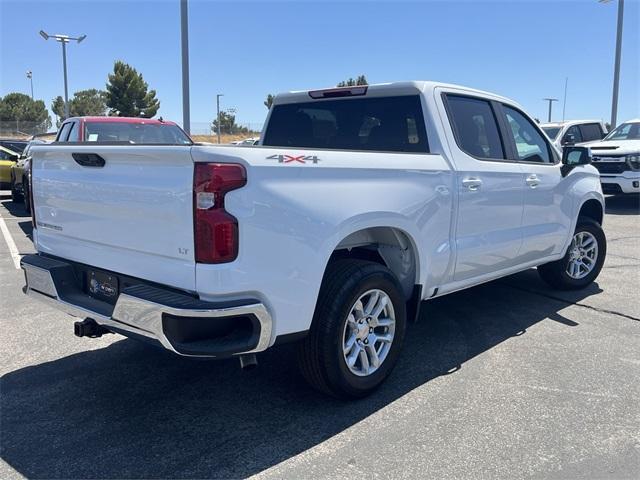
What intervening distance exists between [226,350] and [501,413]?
5.81 feet

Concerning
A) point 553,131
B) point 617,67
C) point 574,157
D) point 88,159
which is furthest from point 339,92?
point 617,67

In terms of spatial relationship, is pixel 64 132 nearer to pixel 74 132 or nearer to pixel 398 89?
pixel 74 132

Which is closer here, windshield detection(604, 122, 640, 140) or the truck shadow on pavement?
the truck shadow on pavement

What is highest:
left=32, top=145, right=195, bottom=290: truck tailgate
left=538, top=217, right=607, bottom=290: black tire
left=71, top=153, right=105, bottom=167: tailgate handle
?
left=71, top=153, right=105, bottom=167: tailgate handle

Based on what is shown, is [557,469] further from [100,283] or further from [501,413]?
[100,283]

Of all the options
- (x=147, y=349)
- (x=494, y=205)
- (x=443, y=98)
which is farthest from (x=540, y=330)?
(x=147, y=349)

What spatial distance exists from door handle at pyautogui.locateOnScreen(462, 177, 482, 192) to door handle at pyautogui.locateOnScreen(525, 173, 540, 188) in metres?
0.86

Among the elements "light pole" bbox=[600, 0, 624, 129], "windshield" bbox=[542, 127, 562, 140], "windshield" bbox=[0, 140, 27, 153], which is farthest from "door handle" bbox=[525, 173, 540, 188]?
"windshield" bbox=[0, 140, 27, 153]

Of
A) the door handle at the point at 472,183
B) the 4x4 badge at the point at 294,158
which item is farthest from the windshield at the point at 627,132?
the 4x4 badge at the point at 294,158

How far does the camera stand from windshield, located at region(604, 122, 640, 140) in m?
14.2

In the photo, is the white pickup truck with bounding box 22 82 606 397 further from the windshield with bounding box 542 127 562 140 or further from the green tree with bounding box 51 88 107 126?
the green tree with bounding box 51 88 107 126

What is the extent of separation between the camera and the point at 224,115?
6869 cm

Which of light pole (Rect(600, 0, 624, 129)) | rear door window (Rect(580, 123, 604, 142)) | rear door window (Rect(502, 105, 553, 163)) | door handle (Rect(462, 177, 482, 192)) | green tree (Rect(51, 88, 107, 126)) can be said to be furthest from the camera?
green tree (Rect(51, 88, 107, 126))

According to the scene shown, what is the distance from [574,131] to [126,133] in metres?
11.2
